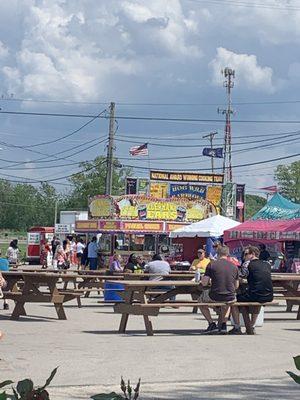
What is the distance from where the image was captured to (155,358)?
10695 mm

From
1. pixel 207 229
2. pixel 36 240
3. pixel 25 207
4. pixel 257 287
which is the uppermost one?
pixel 25 207

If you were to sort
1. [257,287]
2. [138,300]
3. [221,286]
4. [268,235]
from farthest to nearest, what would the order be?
1. [268,235]
2. [138,300]
3. [257,287]
4. [221,286]

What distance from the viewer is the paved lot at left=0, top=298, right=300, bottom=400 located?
8.56m

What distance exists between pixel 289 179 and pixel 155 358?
99.3 meters

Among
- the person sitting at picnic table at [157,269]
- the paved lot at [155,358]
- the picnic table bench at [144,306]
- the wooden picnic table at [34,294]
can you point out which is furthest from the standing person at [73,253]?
the picnic table bench at [144,306]

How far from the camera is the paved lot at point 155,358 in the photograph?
856cm

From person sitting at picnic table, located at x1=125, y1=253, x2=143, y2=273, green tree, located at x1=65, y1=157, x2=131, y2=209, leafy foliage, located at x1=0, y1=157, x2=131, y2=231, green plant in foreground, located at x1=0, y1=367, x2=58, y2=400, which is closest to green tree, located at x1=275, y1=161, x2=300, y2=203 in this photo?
green tree, located at x1=65, y1=157, x2=131, y2=209

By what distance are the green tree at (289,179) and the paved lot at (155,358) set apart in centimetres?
9061

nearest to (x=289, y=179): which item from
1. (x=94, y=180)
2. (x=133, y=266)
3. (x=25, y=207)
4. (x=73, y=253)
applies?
(x=94, y=180)

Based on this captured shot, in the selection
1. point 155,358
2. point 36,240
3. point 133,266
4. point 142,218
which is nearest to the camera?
point 155,358

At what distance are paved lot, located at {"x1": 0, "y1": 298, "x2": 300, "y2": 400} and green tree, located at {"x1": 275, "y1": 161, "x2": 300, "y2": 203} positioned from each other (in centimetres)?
9061

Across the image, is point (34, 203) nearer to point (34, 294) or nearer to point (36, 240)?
point (36, 240)

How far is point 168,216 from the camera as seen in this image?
41.9m

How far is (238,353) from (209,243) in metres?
21.6
